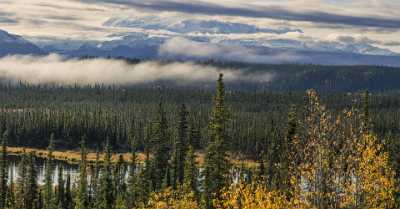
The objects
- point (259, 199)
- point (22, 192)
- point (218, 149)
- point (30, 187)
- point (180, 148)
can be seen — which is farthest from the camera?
point (22, 192)

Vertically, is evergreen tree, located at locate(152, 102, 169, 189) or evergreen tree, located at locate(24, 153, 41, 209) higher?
evergreen tree, located at locate(152, 102, 169, 189)

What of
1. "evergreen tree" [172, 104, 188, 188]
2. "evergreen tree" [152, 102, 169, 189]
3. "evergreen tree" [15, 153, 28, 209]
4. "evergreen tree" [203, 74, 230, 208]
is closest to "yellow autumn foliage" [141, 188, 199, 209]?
"evergreen tree" [203, 74, 230, 208]

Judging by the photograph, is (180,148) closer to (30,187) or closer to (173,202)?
(30,187)

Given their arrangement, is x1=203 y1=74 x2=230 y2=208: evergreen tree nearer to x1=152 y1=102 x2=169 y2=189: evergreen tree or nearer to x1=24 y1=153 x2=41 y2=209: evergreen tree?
x1=152 y1=102 x2=169 y2=189: evergreen tree

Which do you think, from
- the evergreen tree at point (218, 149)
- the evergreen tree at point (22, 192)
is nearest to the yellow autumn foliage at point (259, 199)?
the evergreen tree at point (218, 149)

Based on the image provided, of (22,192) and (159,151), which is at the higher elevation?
(159,151)

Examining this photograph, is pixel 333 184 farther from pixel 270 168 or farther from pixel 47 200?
pixel 47 200

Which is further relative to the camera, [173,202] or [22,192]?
[22,192]

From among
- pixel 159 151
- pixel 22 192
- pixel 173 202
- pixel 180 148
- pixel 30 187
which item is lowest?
pixel 22 192

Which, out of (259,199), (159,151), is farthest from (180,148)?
(259,199)

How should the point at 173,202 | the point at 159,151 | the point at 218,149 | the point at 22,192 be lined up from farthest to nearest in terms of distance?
the point at 22,192
the point at 159,151
the point at 218,149
the point at 173,202

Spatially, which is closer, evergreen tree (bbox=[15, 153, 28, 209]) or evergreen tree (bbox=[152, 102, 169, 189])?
evergreen tree (bbox=[152, 102, 169, 189])

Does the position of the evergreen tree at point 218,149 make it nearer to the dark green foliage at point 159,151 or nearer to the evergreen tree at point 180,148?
the dark green foliage at point 159,151

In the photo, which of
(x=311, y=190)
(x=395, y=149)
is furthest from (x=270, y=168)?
(x=311, y=190)
